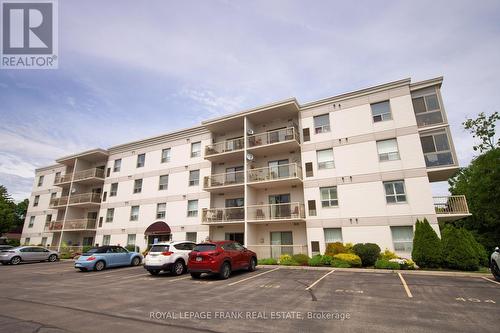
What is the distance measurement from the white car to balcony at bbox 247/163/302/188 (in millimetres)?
8035

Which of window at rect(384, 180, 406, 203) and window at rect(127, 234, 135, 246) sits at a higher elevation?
window at rect(384, 180, 406, 203)

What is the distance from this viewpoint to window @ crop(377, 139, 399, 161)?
17344 millimetres

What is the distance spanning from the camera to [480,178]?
29.6m

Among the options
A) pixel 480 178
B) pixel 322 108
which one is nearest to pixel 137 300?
pixel 322 108

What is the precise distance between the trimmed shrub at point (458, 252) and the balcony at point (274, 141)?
11.1 meters

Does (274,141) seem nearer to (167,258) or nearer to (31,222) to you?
(167,258)

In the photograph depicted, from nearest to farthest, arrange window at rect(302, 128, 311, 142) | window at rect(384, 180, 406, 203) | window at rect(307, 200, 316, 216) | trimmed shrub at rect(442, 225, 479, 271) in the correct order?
trimmed shrub at rect(442, 225, 479, 271) → window at rect(384, 180, 406, 203) → window at rect(307, 200, 316, 216) → window at rect(302, 128, 311, 142)

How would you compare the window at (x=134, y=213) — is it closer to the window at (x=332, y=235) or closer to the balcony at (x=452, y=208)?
the window at (x=332, y=235)

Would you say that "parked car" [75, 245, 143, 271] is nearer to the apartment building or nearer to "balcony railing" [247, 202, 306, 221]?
the apartment building

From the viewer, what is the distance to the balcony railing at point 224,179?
21.7 metres

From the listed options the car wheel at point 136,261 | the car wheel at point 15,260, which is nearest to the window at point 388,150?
the car wheel at point 136,261

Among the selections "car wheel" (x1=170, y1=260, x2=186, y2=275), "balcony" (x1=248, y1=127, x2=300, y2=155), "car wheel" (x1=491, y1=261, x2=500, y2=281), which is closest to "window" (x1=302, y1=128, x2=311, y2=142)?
"balcony" (x1=248, y1=127, x2=300, y2=155)

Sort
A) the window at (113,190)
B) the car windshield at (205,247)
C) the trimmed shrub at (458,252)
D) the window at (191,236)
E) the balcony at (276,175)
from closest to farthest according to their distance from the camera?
the car windshield at (205,247), the trimmed shrub at (458,252), the balcony at (276,175), the window at (191,236), the window at (113,190)

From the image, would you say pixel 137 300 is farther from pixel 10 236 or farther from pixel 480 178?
pixel 10 236
